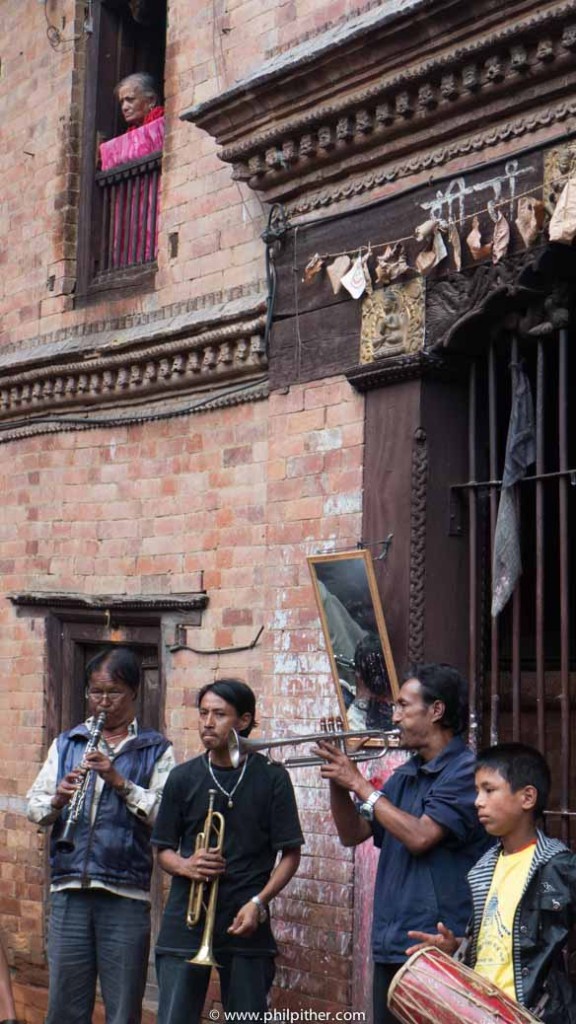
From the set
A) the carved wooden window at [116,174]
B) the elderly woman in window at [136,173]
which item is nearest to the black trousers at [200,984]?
the carved wooden window at [116,174]

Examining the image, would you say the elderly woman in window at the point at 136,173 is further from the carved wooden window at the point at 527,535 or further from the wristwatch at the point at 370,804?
the wristwatch at the point at 370,804

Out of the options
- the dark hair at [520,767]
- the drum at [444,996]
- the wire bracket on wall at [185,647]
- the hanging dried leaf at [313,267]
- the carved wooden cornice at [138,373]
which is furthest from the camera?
the carved wooden cornice at [138,373]

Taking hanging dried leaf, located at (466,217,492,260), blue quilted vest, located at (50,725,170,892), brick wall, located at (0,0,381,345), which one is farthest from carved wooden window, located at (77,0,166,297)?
blue quilted vest, located at (50,725,170,892)

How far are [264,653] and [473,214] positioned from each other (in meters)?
2.53

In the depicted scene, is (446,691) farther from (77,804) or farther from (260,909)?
(77,804)

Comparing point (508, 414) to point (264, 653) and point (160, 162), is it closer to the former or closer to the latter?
point (264, 653)

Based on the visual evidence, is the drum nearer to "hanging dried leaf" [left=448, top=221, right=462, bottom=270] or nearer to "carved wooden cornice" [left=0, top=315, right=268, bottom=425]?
"hanging dried leaf" [left=448, top=221, right=462, bottom=270]

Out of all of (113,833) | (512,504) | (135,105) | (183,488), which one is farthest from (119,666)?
(135,105)

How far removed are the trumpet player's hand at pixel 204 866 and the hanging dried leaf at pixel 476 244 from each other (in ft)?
9.14

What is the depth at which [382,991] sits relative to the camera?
5.38 meters

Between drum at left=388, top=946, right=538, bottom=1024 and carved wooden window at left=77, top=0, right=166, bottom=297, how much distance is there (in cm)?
568

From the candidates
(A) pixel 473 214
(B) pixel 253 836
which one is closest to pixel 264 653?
(B) pixel 253 836

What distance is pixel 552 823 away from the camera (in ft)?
28.7

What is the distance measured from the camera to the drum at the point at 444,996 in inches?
180
